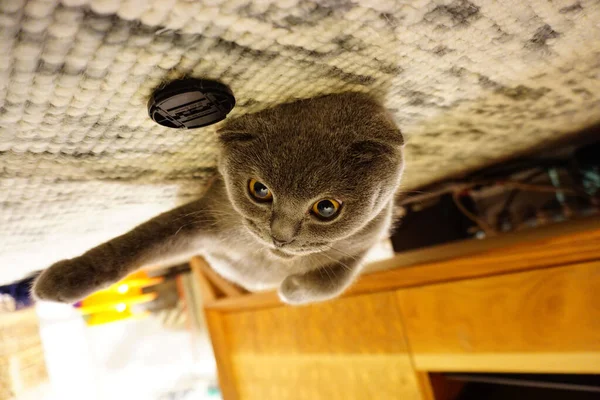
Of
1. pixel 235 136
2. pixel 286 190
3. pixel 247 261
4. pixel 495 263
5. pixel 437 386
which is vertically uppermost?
pixel 235 136

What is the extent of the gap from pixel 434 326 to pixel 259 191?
1.82ft

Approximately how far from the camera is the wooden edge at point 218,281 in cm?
163

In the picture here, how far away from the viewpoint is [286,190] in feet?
2.48

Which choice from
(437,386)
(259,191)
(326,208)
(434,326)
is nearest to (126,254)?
(259,191)

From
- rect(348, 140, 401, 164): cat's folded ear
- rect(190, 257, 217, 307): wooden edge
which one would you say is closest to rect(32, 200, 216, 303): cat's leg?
rect(348, 140, 401, 164): cat's folded ear

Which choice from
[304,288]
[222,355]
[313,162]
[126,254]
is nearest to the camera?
[313,162]

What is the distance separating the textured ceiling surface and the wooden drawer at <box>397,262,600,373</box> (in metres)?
0.39

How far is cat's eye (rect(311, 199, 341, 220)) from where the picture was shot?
30.9 inches

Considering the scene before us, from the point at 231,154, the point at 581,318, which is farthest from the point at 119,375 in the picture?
the point at 581,318

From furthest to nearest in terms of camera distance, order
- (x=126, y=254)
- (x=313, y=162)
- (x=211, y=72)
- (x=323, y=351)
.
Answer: (x=323, y=351) < (x=126, y=254) < (x=313, y=162) < (x=211, y=72)

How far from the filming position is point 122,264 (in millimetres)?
830

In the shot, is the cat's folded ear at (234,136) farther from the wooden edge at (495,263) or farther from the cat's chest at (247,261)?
the wooden edge at (495,263)

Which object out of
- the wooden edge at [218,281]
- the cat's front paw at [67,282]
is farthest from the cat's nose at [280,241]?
the wooden edge at [218,281]

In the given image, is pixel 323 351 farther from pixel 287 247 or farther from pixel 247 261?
pixel 287 247
